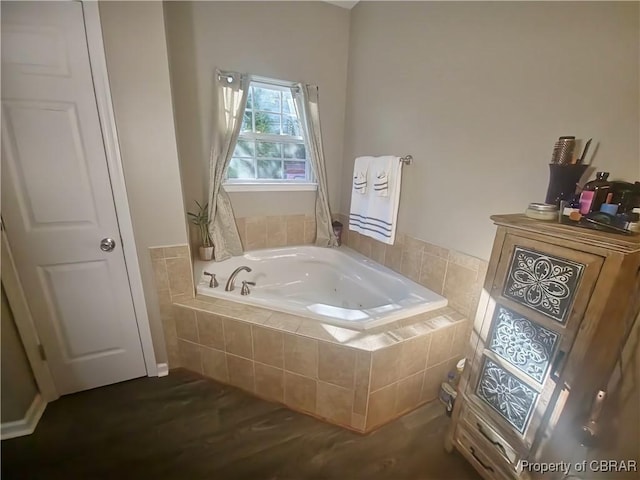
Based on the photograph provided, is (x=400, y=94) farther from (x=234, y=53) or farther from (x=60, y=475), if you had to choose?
(x=60, y=475)

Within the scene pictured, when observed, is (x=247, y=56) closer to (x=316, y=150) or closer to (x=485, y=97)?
(x=316, y=150)

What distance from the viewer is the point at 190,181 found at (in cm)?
231

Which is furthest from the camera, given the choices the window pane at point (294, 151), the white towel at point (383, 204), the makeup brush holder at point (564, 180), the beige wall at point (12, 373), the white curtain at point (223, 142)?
the window pane at point (294, 151)

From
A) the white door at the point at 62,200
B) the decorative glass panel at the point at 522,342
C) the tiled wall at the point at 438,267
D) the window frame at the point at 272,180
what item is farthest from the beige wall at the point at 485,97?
the white door at the point at 62,200

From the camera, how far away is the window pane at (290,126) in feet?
8.48

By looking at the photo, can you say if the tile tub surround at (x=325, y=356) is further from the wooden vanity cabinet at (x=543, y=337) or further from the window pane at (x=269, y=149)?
the window pane at (x=269, y=149)

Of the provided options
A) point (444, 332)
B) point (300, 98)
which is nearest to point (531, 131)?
point (444, 332)

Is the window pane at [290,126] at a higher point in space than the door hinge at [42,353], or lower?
higher

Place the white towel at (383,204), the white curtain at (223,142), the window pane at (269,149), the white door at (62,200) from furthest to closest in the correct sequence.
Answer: the window pane at (269,149) → the white curtain at (223,142) → the white towel at (383,204) → the white door at (62,200)

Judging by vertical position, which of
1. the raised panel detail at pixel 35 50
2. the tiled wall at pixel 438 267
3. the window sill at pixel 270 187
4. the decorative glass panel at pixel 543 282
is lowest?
the tiled wall at pixel 438 267

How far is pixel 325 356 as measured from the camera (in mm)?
1437

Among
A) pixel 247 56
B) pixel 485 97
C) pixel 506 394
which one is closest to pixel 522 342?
pixel 506 394

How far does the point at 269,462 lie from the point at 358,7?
3296 mm

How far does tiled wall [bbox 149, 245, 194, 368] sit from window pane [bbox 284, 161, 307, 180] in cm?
134
